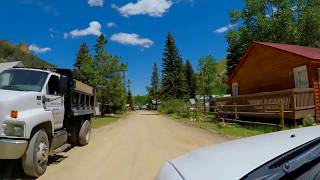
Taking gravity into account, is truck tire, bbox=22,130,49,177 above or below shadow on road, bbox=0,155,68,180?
above

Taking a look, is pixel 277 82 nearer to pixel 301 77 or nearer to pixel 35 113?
pixel 301 77

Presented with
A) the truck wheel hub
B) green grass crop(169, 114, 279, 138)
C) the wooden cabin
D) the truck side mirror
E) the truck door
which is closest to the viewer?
the truck wheel hub

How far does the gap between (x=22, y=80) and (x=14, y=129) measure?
2.15 meters

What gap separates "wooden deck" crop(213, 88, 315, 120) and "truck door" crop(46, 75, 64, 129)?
9.74m

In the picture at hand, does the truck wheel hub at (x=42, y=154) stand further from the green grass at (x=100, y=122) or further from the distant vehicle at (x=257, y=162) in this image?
the green grass at (x=100, y=122)

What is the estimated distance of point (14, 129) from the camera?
8.16 metres

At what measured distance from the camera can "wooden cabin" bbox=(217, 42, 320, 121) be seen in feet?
65.6

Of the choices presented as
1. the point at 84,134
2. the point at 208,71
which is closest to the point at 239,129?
the point at 84,134

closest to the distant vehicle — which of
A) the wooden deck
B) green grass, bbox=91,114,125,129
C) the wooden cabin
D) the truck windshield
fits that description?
the truck windshield

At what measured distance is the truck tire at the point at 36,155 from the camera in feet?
27.5

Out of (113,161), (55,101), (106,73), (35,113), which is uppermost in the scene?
(106,73)

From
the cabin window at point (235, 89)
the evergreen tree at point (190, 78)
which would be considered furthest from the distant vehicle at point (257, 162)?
the evergreen tree at point (190, 78)

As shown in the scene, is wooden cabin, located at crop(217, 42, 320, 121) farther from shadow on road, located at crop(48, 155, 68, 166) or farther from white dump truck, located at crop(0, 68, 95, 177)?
shadow on road, located at crop(48, 155, 68, 166)

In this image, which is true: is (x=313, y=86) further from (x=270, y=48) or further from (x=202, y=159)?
(x=202, y=159)
